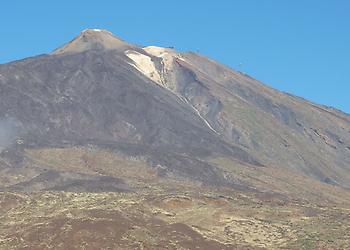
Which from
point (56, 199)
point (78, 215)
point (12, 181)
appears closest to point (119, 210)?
point (78, 215)

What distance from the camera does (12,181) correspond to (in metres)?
180

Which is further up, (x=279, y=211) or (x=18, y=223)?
(x=279, y=211)

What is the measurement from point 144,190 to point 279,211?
128 ft

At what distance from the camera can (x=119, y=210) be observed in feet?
399

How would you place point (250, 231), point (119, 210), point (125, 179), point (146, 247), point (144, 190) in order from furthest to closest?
point (125, 179) → point (144, 190) → point (119, 210) → point (250, 231) → point (146, 247)

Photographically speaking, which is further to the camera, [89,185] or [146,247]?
[89,185]

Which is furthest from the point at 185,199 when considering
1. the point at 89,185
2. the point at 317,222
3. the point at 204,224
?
the point at 89,185

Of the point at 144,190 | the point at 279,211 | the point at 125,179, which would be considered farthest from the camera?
the point at 125,179

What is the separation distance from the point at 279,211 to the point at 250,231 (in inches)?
763

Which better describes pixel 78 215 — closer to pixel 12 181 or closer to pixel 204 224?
pixel 204 224

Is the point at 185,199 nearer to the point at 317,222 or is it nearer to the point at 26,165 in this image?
the point at 317,222

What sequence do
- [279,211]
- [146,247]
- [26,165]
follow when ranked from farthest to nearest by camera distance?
[26,165], [279,211], [146,247]

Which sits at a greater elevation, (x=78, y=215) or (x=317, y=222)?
(x=317, y=222)

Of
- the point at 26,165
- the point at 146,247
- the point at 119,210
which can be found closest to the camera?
the point at 146,247
